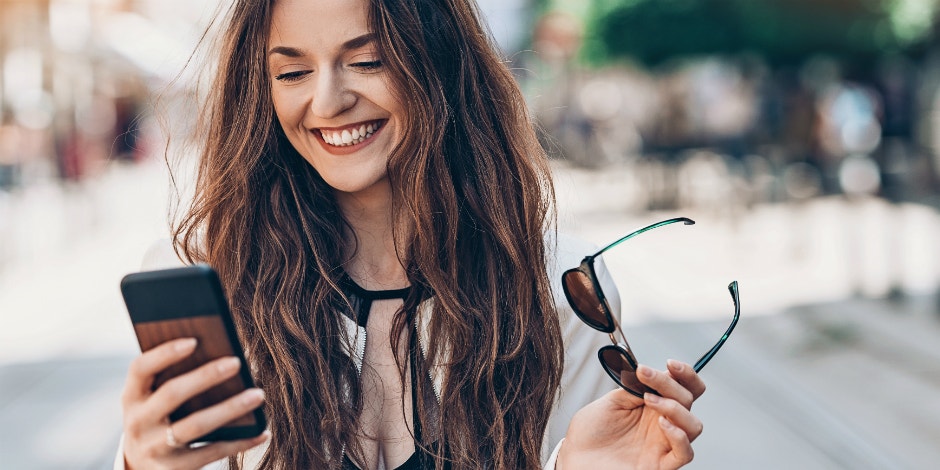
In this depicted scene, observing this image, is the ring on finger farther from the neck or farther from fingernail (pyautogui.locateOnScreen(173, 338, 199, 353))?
the neck

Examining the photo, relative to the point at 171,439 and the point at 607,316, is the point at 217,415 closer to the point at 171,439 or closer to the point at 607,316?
the point at 171,439

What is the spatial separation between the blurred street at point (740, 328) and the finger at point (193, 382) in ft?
4.96

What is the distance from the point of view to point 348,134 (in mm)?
1951

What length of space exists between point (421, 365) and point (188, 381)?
0.74 m

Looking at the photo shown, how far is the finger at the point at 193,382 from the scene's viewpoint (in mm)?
1304

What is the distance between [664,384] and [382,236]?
0.78 meters

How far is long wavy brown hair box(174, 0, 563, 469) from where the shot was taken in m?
1.93

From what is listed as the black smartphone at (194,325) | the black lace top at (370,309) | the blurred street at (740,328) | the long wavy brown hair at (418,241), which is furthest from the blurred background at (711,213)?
the black smartphone at (194,325)

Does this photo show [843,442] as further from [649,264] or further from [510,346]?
[649,264]

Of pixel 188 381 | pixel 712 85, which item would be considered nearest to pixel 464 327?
pixel 188 381

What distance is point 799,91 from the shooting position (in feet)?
60.0

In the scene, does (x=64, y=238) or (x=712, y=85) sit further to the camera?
(x=712, y=85)

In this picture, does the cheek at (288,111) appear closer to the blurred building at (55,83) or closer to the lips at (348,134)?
the lips at (348,134)

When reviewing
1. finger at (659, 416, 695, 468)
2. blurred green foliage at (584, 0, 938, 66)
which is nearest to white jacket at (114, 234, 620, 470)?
finger at (659, 416, 695, 468)
